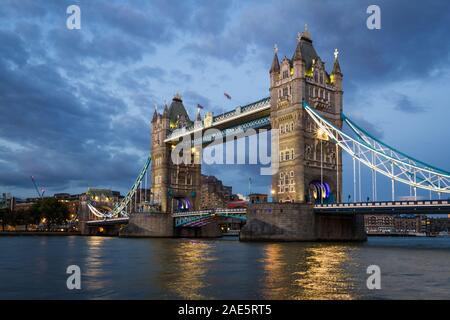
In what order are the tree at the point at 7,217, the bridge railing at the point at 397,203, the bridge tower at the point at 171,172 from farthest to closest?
the tree at the point at 7,217, the bridge tower at the point at 171,172, the bridge railing at the point at 397,203

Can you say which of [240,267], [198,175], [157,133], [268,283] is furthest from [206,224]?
[268,283]

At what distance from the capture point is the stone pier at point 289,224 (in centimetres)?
6606

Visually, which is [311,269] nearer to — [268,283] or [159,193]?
[268,283]

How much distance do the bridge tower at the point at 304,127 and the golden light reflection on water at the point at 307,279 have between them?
36.4 m

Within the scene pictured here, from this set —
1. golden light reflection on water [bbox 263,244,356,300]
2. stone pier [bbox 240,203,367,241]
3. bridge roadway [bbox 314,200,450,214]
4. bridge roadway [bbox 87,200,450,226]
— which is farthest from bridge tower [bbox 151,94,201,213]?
golden light reflection on water [bbox 263,244,356,300]

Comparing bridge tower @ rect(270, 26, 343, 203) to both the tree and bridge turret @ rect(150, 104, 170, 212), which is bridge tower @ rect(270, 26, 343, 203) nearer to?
bridge turret @ rect(150, 104, 170, 212)

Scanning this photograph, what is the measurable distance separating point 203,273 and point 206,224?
77806 mm

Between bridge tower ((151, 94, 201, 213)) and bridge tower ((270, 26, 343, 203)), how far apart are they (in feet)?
127

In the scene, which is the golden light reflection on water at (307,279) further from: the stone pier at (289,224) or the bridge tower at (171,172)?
the bridge tower at (171,172)

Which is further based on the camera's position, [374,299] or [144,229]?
[144,229]

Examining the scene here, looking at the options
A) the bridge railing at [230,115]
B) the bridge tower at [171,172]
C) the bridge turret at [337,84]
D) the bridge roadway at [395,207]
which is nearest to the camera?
the bridge roadway at [395,207]

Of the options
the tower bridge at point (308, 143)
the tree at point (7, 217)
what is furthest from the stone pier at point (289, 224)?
the tree at point (7, 217)

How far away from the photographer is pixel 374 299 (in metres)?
20.0
